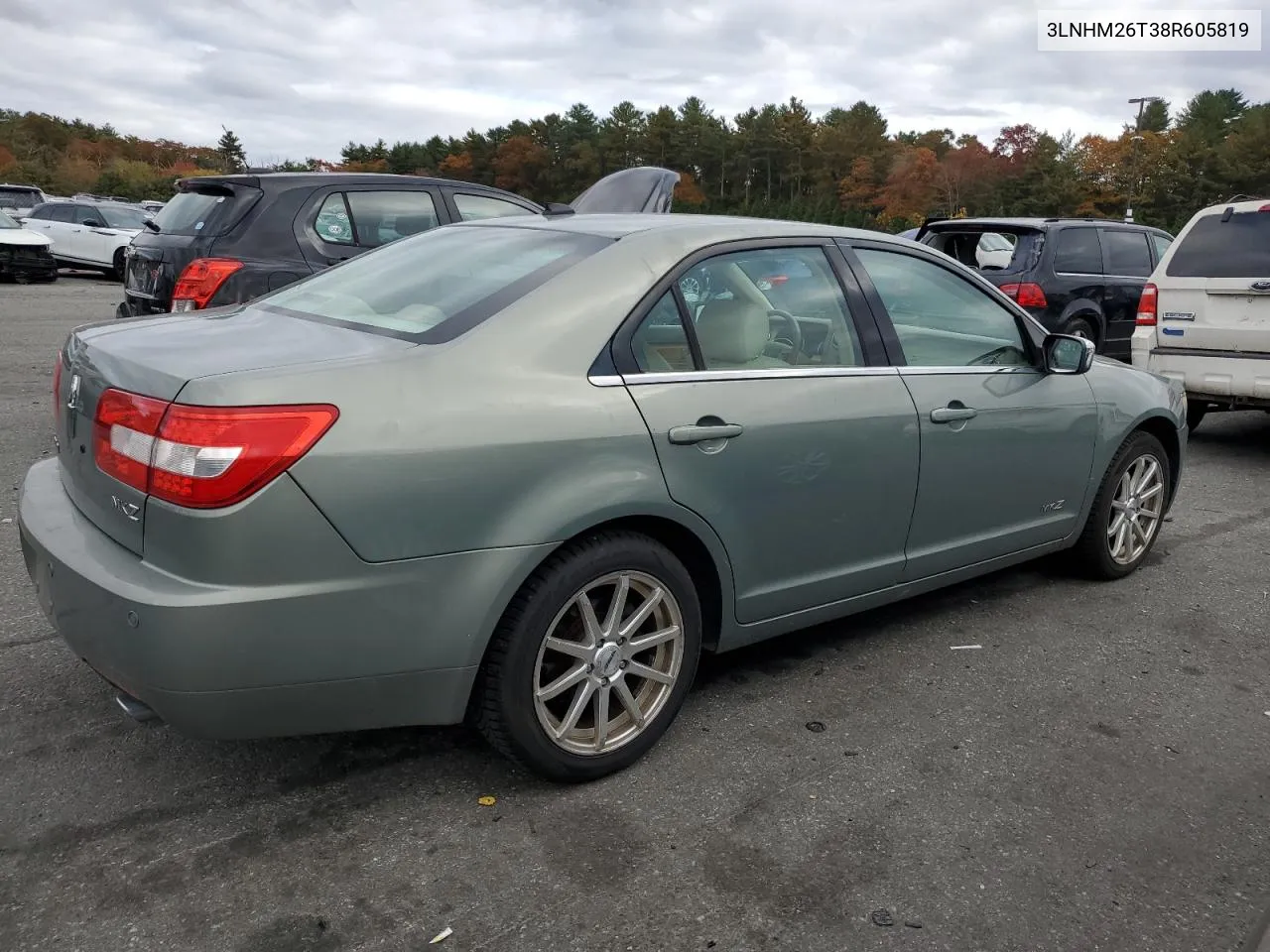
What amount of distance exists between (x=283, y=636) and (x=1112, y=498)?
11.9 ft

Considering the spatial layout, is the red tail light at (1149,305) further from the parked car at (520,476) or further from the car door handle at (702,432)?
the car door handle at (702,432)

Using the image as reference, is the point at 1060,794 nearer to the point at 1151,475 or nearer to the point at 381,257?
the point at 1151,475

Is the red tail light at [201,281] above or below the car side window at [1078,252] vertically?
below

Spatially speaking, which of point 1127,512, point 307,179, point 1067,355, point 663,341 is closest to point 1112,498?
point 1127,512

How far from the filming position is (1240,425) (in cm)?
905

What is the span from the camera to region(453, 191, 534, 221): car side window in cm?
761

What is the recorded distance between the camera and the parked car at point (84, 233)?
21203mm

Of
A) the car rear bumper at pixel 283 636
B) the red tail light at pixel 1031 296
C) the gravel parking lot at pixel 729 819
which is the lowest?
the gravel parking lot at pixel 729 819

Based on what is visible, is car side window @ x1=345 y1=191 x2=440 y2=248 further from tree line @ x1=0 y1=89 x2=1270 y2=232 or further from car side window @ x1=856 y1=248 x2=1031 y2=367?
tree line @ x1=0 y1=89 x2=1270 y2=232

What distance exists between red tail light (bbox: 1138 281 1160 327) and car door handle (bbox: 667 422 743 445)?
→ 19.5ft

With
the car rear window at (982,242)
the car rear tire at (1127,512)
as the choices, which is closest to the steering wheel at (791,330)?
the car rear tire at (1127,512)

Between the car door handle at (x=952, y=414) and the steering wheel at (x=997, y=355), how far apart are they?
257 millimetres

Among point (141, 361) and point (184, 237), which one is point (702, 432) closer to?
point (141, 361)

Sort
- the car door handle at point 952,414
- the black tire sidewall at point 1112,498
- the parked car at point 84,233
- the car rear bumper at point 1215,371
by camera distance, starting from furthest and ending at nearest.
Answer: the parked car at point 84,233 → the car rear bumper at point 1215,371 → the black tire sidewall at point 1112,498 → the car door handle at point 952,414
